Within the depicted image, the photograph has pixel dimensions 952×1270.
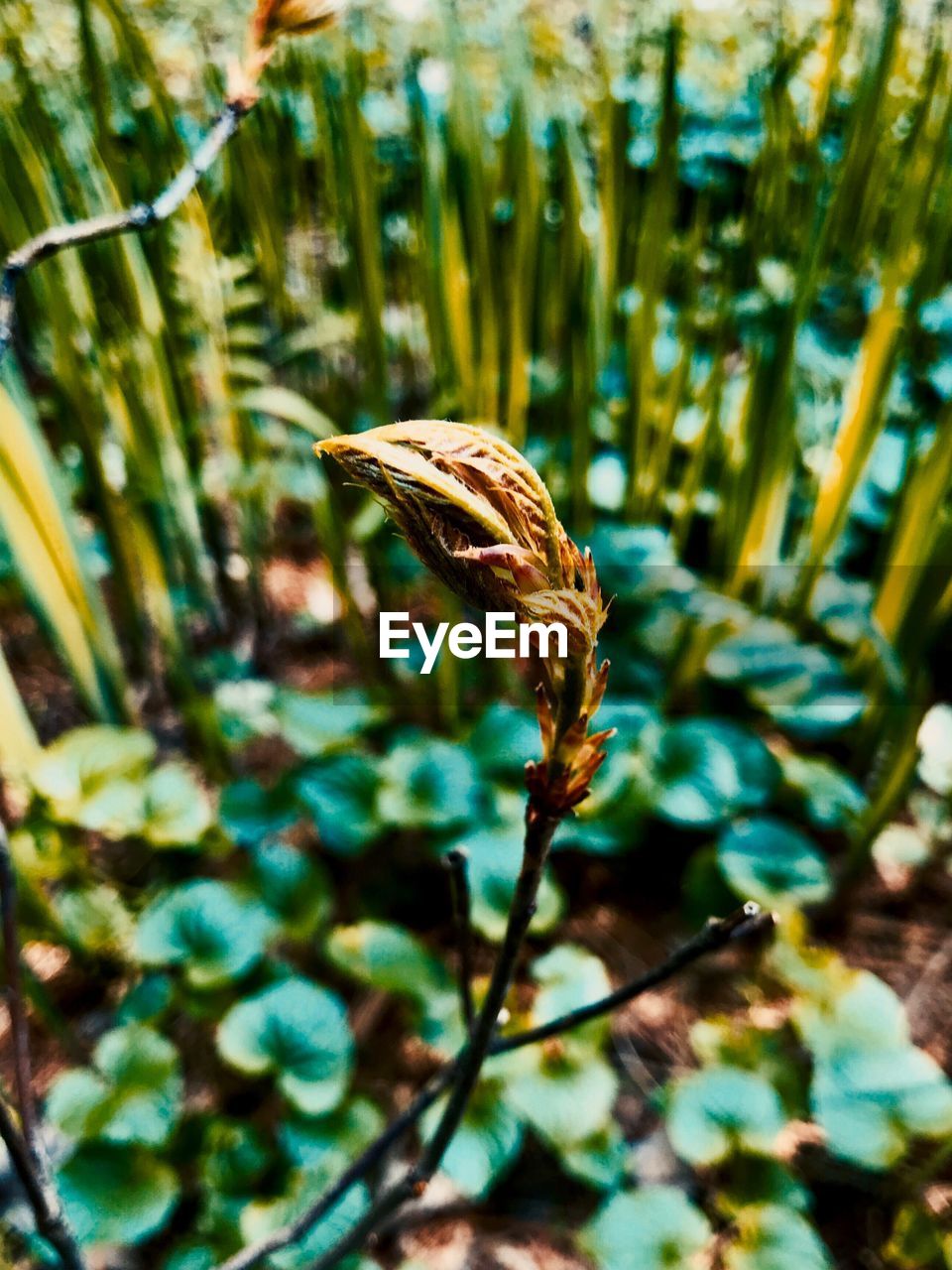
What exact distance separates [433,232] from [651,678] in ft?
1.86

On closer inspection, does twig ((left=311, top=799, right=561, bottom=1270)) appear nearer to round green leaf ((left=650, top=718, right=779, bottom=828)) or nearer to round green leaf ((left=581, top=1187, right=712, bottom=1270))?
round green leaf ((left=581, top=1187, right=712, bottom=1270))

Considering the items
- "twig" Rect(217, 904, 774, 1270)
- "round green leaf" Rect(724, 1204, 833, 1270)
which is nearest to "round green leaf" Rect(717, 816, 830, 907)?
"round green leaf" Rect(724, 1204, 833, 1270)

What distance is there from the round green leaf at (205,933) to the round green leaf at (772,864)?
1.52ft

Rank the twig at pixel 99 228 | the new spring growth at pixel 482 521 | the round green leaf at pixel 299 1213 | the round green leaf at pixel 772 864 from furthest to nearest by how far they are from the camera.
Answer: the round green leaf at pixel 772 864 → the round green leaf at pixel 299 1213 → the twig at pixel 99 228 → the new spring growth at pixel 482 521

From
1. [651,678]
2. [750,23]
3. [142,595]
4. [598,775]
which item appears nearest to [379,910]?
[598,775]

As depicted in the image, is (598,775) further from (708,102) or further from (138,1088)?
(708,102)

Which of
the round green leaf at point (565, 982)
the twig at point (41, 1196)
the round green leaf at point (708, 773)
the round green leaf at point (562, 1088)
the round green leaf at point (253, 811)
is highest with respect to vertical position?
Answer: the twig at point (41, 1196)

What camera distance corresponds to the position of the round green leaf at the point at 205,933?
80cm

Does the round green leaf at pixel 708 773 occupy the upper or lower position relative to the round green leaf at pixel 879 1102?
upper

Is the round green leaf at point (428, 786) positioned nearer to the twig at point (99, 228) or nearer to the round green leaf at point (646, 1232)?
the round green leaf at point (646, 1232)

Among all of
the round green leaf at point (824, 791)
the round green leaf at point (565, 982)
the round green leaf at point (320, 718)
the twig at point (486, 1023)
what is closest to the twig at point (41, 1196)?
the twig at point (486, 1023)

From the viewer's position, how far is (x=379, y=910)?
0.97 metres

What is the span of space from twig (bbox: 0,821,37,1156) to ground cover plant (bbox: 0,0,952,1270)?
0.52 ft

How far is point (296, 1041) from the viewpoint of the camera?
754 mm
